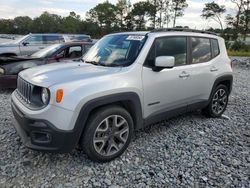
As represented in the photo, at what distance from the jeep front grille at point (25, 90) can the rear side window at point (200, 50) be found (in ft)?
8.91

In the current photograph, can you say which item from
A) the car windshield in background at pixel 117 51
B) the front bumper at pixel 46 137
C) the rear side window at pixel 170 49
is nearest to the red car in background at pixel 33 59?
the car windshield in background at pixel 117 51

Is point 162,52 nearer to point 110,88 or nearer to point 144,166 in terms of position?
point 110,88

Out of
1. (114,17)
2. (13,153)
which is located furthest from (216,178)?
(114,17)

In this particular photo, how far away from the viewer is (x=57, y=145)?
9.87 ft

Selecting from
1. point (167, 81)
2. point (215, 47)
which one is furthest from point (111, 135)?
point (215, 47)

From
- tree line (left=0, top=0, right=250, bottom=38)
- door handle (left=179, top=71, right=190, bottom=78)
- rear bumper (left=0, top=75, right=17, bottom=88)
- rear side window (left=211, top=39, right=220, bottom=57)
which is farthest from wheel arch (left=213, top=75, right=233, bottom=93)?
tree line (left=0, top=0, right=250, bottom=38)

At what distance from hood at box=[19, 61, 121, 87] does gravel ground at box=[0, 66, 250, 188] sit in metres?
1.08

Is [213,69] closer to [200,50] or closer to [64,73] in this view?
A: [200,50]

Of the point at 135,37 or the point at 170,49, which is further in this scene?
the point at 170,49

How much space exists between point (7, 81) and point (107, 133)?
439cm

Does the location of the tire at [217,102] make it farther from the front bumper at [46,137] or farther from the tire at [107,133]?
the front bumper at [46,137]

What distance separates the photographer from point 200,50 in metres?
4.71

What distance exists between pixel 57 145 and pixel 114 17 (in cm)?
5588

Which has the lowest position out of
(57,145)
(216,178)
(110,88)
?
(216,178)
